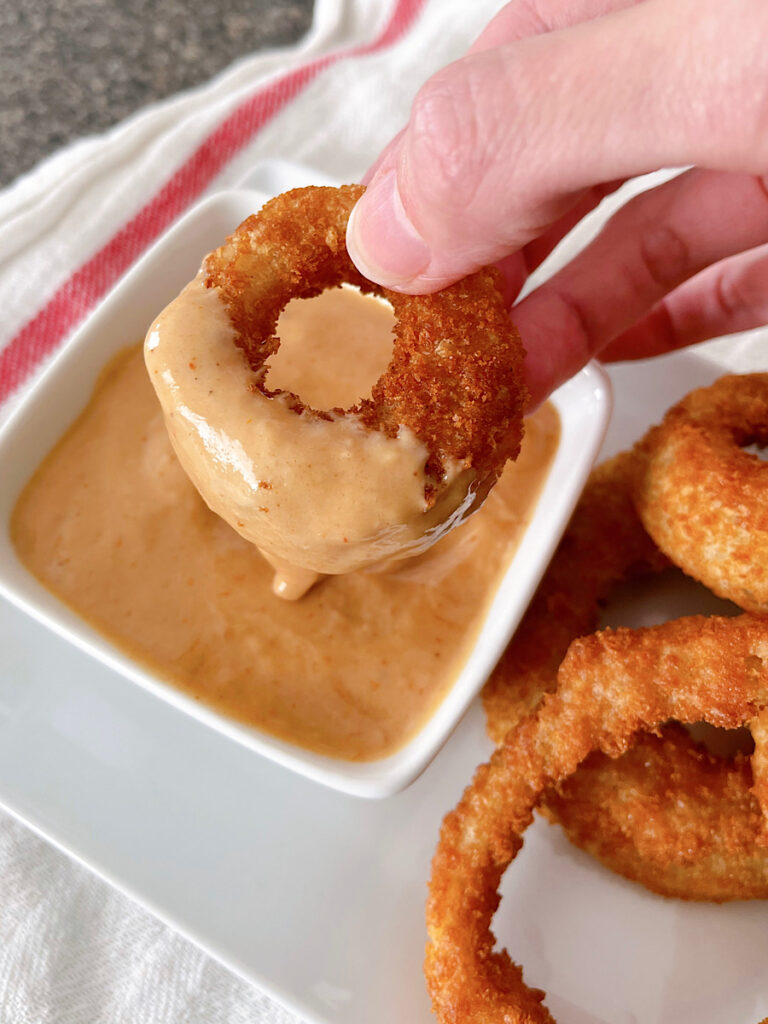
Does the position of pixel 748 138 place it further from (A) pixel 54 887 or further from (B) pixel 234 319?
(A) pixel 54 887

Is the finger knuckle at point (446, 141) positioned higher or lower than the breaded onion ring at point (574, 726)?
higher

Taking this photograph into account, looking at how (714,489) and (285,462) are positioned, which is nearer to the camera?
(285,462)

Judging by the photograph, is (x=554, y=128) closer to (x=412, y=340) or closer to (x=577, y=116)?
(x=577, y=116)

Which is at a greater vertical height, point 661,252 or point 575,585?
point 661,252

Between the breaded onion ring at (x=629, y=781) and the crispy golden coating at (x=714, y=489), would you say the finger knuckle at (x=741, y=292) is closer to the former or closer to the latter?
the crispy golden coating at (x=714, y=489)

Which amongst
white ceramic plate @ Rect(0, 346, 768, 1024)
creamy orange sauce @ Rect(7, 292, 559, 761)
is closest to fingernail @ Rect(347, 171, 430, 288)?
creamy orange sauce @ Rect(7, 292, 559, 761)

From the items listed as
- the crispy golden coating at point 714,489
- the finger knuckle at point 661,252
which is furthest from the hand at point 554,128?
the crispy golden coating at point 714,489

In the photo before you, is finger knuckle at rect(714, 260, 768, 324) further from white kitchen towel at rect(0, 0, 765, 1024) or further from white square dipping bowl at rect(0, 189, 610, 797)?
white square dipping bowl at rect(0, 189, 610, 797)

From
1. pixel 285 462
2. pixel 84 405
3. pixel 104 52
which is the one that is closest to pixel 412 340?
pixel 285 462
